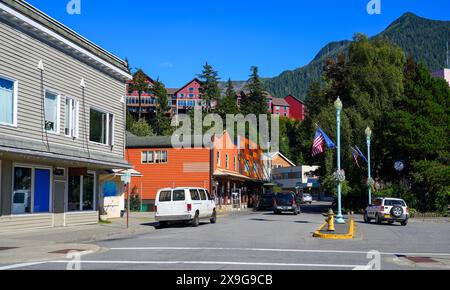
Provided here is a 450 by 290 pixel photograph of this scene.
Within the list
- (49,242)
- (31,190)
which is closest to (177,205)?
(31,190)

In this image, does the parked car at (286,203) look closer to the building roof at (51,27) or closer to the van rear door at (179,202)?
the van rear door at (179,202)

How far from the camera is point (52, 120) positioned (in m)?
24.8

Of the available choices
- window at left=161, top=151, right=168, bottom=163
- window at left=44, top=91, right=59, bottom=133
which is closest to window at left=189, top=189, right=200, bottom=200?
window at left=44, top=91, right=59, bottom=133

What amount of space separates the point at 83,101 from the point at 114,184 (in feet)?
28.3

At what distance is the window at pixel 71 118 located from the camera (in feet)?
85.4

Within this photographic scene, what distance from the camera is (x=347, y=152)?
48781 millimetres

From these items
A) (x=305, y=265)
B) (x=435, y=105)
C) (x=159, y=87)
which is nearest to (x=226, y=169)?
(x=435, y=105)

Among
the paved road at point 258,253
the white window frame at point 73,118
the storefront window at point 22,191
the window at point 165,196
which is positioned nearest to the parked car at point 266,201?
the window at point 165,196

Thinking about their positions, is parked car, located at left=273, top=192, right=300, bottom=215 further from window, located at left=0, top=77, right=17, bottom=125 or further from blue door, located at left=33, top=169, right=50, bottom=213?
window, located at left=0, top=77, right=17, bottom=125

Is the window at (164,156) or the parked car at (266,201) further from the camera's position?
the parked car at (266,201)

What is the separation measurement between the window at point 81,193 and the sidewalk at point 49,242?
7.54ft

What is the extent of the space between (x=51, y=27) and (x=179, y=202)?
10121mm
